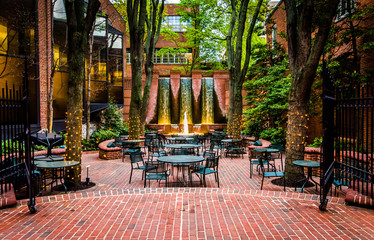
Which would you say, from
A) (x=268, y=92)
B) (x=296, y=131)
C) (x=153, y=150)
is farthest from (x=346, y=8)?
(x=153, y=150)

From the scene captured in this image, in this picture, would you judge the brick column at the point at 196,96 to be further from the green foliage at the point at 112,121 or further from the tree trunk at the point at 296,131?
the tree trunk at the point at 296,131

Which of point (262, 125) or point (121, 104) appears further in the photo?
point (121, 104)

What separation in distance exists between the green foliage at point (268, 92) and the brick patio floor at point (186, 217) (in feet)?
33.9

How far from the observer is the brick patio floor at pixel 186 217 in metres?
3.97

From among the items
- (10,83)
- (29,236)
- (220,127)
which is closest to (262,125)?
(220,127)

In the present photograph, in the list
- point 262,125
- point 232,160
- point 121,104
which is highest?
point 121,104

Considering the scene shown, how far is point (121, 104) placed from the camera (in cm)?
2266

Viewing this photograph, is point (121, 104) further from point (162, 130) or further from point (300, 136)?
point (300, 136)

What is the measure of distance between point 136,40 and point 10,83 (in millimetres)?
6621

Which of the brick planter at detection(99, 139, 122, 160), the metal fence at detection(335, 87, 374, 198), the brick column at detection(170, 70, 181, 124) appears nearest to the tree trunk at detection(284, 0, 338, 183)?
the metal fence at detection(335, 87, 374, 198)

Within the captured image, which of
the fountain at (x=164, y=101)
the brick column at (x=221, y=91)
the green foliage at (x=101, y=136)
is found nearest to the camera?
the green foliage at (x=101, y=136)

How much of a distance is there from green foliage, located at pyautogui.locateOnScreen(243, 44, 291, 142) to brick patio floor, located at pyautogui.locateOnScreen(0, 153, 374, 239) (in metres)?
10.3

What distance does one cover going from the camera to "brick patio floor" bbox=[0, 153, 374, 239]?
3.97 m

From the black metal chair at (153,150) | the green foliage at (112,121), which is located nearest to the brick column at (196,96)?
the green foliage at (112,121)
